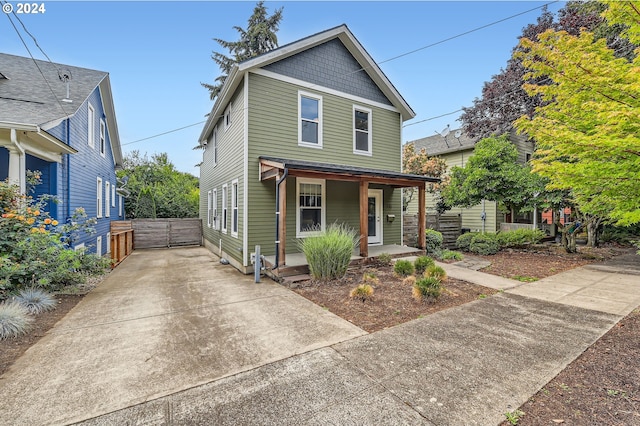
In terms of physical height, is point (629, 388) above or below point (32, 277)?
below

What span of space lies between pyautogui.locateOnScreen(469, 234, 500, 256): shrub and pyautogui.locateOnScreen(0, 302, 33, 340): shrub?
472 inches

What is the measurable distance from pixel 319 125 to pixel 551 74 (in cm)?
567

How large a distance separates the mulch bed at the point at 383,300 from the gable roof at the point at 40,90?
6607 millimetres

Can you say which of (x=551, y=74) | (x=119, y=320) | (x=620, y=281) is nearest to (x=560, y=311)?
(x=620, y=281)

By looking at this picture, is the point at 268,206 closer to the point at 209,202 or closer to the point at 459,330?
the point at 459,330

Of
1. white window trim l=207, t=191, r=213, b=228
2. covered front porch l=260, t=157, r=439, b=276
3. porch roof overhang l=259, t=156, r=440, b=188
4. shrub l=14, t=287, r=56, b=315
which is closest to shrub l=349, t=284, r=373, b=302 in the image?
covered front porch l=260, t=157, r=439, b=276

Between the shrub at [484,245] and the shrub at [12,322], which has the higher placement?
the shrub at [484,245]

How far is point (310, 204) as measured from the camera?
8.66m

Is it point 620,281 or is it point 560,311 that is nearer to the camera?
point 560,311

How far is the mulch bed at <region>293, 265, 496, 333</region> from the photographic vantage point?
4410mm

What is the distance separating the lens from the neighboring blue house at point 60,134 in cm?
563

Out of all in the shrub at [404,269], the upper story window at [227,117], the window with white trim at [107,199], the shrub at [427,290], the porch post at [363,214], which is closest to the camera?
the shrub at [427,290]

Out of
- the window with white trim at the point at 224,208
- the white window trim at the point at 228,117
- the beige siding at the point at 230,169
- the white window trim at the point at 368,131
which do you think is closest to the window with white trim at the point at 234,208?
the beige siding at the point at 230,169

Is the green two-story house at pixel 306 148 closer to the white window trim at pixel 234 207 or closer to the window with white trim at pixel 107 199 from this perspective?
the white window trim at pixel 234 207
